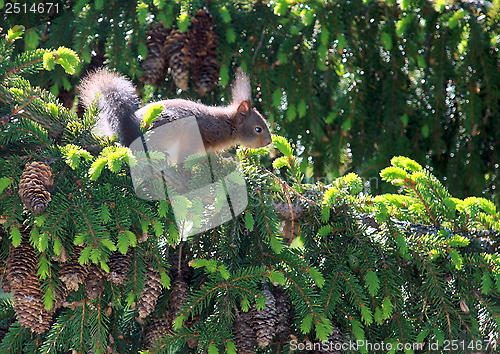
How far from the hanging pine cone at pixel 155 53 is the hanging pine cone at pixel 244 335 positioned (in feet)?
5.73

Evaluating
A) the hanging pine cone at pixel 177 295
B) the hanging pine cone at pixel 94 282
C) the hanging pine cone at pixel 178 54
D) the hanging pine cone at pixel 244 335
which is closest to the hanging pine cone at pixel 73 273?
the hanging pine cone at pixel 94 282

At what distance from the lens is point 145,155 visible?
1.57m

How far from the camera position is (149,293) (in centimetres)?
153

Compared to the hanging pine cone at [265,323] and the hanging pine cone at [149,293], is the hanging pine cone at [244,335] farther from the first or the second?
the hanging pine cone at [149,293]

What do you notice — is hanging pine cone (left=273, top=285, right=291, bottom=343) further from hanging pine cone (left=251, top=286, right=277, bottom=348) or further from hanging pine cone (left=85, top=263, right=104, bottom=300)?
hanging pine cone (left=85, top=263, right=104, bottom=300)

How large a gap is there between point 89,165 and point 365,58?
7.01ft

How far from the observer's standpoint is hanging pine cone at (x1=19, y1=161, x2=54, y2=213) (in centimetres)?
137

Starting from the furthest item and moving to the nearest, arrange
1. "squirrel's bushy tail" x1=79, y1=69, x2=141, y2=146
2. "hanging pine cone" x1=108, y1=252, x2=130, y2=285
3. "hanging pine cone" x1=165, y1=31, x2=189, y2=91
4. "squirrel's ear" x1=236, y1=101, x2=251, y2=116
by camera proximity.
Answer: "hanging pine cone" x1=165, y1=31, x2=189, y2=91 → "squirrel's ear" x1=236, y1=101, x2=251, y2=116 → "squirrel's bushy tail" x1=79, y1=69, x2=141, y2=146 → "hanging pine cone" x1=108, y1=252, x2=130, y2=285

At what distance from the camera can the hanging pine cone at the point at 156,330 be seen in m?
1.62

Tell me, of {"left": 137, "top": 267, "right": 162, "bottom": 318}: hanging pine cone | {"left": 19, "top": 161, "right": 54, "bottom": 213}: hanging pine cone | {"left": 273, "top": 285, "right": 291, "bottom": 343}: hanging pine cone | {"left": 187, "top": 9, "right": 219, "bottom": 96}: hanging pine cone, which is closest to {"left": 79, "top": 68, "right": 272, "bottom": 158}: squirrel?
{"left": 187, "top": 9, "right": 219, "bottom": 96}: hanging pine cone

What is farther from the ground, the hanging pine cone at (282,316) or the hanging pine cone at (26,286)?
the hanging pine cone at (26,286)

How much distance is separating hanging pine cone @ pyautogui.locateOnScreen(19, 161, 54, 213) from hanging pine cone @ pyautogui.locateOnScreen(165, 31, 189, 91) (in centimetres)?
152

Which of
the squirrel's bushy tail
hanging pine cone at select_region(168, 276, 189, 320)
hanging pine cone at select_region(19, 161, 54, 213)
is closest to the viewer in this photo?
hanging pine cone at select_region(19, 161, 54, 213)

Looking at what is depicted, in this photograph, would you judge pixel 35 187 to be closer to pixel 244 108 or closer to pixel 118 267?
pixel 118 267
